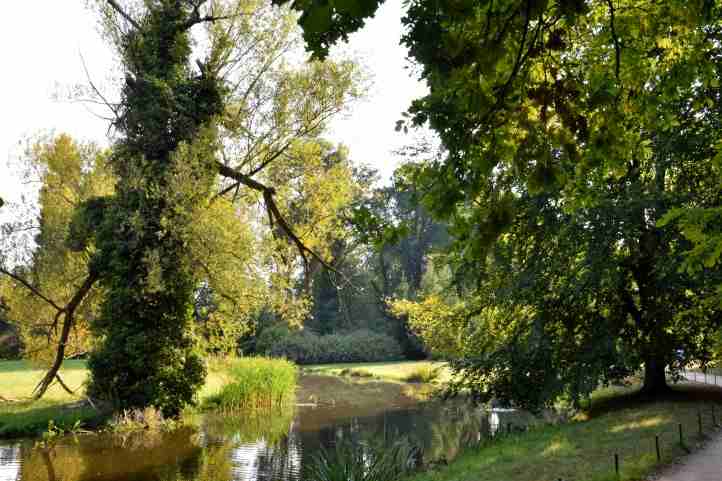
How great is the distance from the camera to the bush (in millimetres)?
45500

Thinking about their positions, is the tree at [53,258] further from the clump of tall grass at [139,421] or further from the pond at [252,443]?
the pond at [252,443]

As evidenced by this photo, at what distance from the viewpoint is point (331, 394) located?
91.2 ft

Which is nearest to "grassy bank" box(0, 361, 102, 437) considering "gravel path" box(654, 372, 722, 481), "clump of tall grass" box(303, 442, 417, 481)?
"clump of tall grass" box(303, 442, 417, 481)

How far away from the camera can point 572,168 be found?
778 centimetres

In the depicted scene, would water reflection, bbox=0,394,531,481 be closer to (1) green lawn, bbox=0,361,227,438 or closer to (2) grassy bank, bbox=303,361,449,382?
(1) green lawn, bbox=0,361,227,438

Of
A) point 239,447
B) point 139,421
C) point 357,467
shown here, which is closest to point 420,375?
point 139,421

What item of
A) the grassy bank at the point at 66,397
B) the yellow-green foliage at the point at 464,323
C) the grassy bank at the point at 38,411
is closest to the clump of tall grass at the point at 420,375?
the yellow-green foliage at the point at 464,323

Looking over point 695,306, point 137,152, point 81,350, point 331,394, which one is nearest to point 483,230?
point 695,306

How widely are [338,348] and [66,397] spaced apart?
27568 millimetres

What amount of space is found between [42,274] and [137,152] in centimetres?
624

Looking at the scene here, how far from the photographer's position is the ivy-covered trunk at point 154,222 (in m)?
17.8

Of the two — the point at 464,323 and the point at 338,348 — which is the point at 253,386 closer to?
the point at 464,323

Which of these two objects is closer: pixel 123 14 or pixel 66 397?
pixel 123 14

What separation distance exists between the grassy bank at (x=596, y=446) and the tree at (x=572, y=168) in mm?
1112
